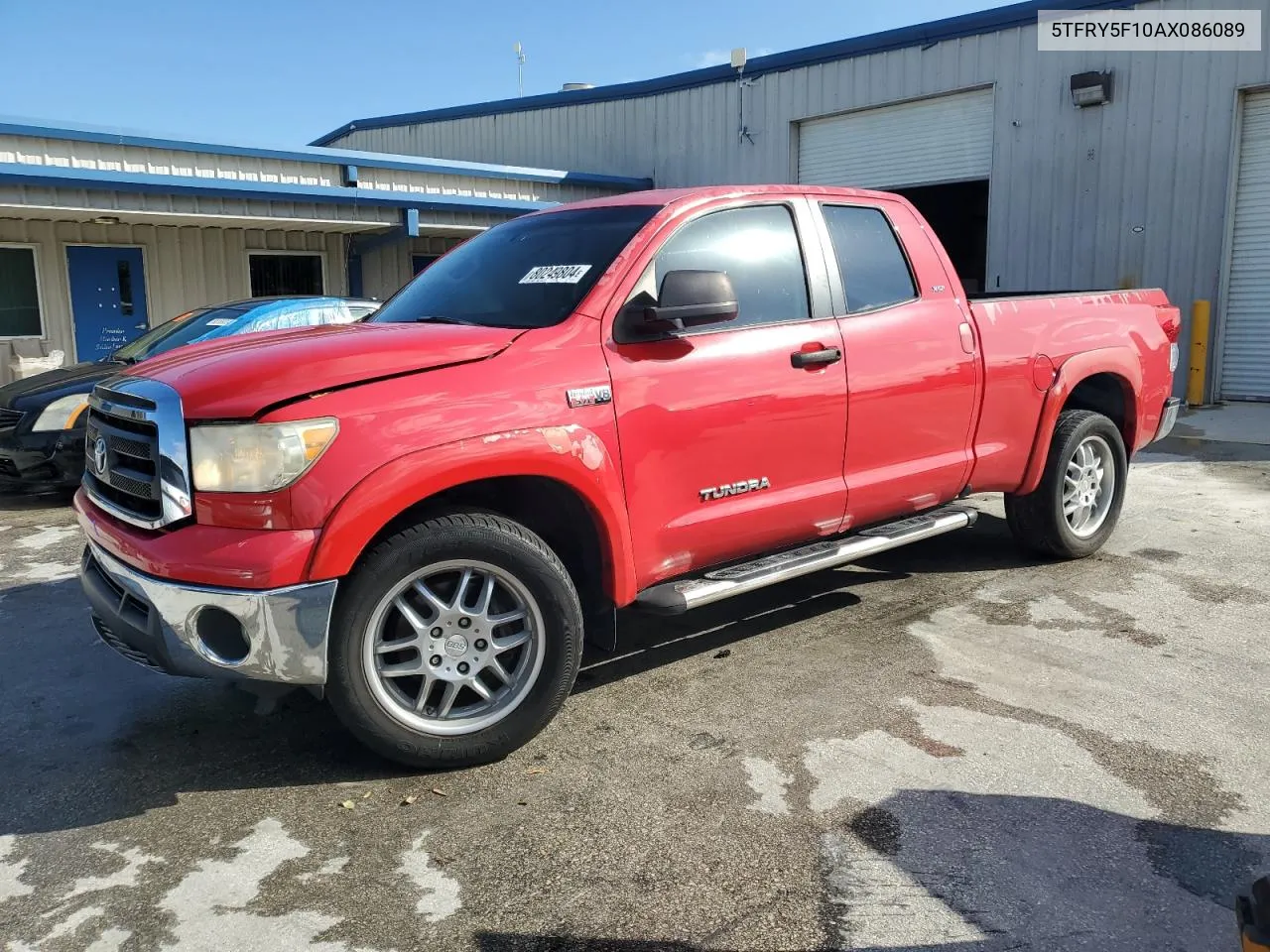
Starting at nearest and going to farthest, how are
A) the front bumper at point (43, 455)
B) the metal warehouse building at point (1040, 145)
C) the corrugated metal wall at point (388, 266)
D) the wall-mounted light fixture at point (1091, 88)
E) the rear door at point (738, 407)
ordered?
the rear door at point (738, 407), the front bumper at point (43, 455), the metal warehouse building at point (1040, 145), the wall-mounted light fixture at point (1091, 88), the corrugated metal wall at point (388, 266)

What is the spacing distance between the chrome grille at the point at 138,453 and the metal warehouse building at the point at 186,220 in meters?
10.2

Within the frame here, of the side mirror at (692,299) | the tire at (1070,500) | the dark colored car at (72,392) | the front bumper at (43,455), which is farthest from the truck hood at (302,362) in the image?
the front bumper at (43,455)

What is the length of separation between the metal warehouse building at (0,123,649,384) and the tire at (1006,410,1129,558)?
11574 mm

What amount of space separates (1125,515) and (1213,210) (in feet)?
24.9

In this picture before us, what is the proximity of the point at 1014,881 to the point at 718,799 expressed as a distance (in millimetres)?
875

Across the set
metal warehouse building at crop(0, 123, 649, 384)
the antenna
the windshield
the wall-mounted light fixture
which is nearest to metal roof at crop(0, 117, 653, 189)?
metal warehouse building at crop(0, 123, 649, 384)

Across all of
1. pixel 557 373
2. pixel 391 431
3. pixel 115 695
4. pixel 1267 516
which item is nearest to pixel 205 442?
pixel 391 431

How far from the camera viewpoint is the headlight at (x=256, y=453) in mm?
2967

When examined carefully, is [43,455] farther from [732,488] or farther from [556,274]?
[732,488]

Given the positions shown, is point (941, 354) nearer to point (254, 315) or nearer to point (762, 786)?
point (762, 786)

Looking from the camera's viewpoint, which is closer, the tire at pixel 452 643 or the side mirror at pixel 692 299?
the tire at pixel 452 643

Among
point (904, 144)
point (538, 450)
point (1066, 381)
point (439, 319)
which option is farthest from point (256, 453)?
point (904, 144)

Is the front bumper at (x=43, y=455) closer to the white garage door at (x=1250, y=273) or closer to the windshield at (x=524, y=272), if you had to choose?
the windshield at (x=524, y=272)

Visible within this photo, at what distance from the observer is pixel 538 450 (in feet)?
10.9
